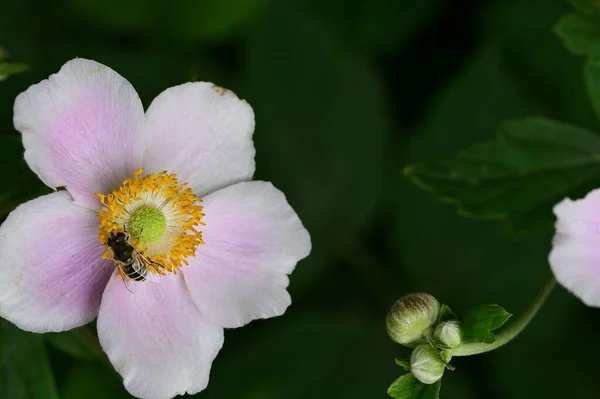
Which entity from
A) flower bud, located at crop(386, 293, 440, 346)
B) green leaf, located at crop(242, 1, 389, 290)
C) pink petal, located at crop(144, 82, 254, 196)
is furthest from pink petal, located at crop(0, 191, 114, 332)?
green leaf, located at crop(242, 1, 389, 290)

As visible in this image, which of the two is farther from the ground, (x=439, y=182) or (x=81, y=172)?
(x=81, y=172)

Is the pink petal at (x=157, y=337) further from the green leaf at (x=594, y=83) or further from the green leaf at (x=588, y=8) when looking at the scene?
the green leaf at (x=588, y=8)

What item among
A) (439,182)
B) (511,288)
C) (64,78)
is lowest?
(511,288)

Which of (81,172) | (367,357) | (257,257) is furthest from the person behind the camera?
(367,357)

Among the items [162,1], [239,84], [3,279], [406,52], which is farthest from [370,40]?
[3,279]

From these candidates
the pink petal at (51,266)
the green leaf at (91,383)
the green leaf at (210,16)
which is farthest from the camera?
the green leaf at (210,16)

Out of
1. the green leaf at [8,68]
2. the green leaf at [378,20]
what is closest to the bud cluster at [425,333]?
the green leaf at [8,68]

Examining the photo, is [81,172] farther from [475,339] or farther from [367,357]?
[367,357]

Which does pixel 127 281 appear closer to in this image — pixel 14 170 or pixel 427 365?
pixel 14 170
